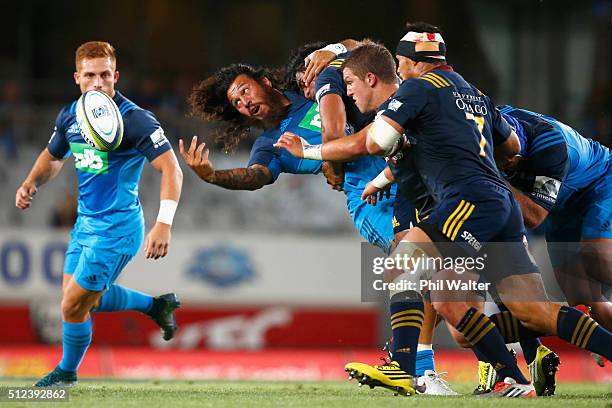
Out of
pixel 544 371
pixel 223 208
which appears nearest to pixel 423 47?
pixel 544 371

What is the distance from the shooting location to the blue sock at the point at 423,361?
6.87m

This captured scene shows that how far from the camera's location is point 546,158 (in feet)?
21.8

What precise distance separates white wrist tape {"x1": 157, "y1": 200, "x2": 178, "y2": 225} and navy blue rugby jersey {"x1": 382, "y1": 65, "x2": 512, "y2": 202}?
168cm

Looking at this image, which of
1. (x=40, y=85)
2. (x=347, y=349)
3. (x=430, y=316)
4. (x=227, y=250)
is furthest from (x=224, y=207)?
(x=430, y=316)

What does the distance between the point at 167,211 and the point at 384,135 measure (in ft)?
5.46

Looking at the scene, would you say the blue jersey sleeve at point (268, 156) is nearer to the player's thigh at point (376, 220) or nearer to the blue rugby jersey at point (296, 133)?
the blue rugby jersey at point (296, 133)

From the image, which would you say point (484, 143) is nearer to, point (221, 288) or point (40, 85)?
point (221, 288)

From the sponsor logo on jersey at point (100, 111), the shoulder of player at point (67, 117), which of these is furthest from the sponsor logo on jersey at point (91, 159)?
the sponsor logo on jersey at point (100, 111)

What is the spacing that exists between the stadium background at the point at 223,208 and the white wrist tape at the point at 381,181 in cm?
501

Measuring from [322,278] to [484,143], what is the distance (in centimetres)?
866

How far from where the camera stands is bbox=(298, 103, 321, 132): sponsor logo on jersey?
7.34m

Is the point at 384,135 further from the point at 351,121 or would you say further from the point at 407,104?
the point at 351,121

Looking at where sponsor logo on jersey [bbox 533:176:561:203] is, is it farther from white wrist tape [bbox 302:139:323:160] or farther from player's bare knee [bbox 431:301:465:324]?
white wrist tape [bbox 302:139:323:160]

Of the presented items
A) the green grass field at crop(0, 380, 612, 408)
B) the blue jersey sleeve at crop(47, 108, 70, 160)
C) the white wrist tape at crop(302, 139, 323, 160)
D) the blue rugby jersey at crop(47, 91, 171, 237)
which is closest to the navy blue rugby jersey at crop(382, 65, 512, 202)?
the white wrist tape at crop(302, 139, 323, 160)
